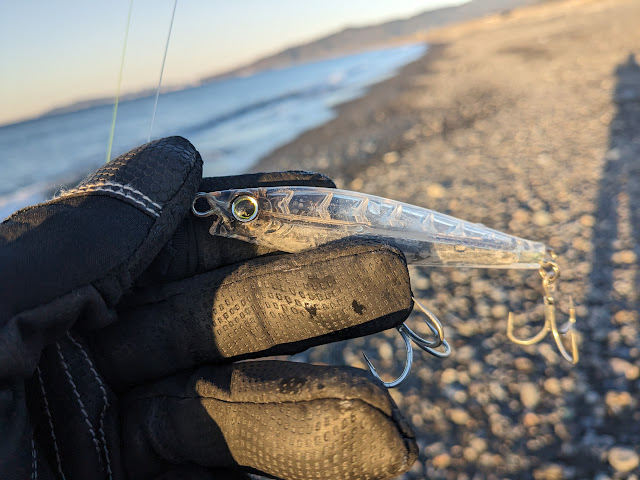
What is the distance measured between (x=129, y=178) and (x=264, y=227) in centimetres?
61

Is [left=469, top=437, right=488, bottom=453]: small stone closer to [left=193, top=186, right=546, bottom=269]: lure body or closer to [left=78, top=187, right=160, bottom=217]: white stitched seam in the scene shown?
[left=193, top=186, right=546, bottom=269]: lure body

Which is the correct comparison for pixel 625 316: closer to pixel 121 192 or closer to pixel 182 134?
pixel 121 192

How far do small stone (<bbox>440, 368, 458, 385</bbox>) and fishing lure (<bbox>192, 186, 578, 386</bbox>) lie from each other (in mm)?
1421

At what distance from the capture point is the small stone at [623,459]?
2674mm

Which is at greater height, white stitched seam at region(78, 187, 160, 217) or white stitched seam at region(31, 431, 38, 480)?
white stitched seam at region(78, 187, 160, 217)

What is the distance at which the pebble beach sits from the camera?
2.99 metres

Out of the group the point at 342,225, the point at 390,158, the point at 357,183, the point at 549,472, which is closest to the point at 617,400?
the point at 549,472

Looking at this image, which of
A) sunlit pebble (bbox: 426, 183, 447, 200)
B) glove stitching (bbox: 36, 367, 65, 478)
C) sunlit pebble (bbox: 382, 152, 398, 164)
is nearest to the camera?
glove stitching (bbox: 36, 367, 65, 478)

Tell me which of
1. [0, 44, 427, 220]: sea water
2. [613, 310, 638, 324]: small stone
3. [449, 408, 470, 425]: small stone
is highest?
[449, 408, 470, 425]: small stone

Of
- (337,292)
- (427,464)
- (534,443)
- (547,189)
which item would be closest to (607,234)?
(547,189)

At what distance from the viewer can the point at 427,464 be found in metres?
3.00

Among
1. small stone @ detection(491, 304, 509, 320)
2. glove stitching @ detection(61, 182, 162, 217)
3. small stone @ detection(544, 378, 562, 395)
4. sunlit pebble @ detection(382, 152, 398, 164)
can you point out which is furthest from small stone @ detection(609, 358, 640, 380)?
sunlit pebble @ detection(382, 152, 398, 164)

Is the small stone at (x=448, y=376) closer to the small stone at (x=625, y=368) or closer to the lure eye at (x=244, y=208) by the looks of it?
the small stone at (x=625, y=368)

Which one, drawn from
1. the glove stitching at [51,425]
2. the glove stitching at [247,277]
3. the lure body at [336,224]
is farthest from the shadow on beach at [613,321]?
the glove stitching at [51,425]
